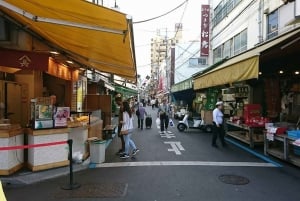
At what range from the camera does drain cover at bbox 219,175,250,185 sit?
26.2 feet

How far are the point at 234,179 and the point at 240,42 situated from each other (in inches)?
530

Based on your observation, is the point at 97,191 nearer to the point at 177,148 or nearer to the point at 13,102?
the point at 13,102

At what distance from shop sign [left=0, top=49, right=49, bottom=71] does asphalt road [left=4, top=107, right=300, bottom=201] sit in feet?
10.2

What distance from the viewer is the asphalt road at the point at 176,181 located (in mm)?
6949

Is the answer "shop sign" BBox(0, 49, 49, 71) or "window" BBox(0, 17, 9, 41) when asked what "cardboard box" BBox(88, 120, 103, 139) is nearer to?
"shop sign" BBox(0, 49, 49, 71)

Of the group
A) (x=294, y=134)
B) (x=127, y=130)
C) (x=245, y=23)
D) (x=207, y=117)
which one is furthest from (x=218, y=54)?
(x=294, y=134)

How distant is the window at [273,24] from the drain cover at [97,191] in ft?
35.3

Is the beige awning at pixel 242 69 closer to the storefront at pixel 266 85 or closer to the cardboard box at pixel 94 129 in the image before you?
the storefront at pixel 266 85

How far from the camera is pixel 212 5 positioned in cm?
2758

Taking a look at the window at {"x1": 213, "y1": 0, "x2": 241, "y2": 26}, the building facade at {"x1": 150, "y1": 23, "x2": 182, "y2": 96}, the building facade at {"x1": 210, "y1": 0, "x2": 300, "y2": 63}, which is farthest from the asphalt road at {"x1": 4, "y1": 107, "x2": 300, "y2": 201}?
the building facade at {"x1": 150, "y1": 23, "x2": 182, "y2": 96}

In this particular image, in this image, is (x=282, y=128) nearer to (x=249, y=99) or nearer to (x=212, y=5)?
(x=249, y=99)

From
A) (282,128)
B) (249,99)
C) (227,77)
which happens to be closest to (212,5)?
(249,99)

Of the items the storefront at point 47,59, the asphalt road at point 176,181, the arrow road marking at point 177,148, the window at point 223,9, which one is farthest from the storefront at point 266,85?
the window at point 223,9

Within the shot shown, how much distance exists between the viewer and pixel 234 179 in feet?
A: 27.2
